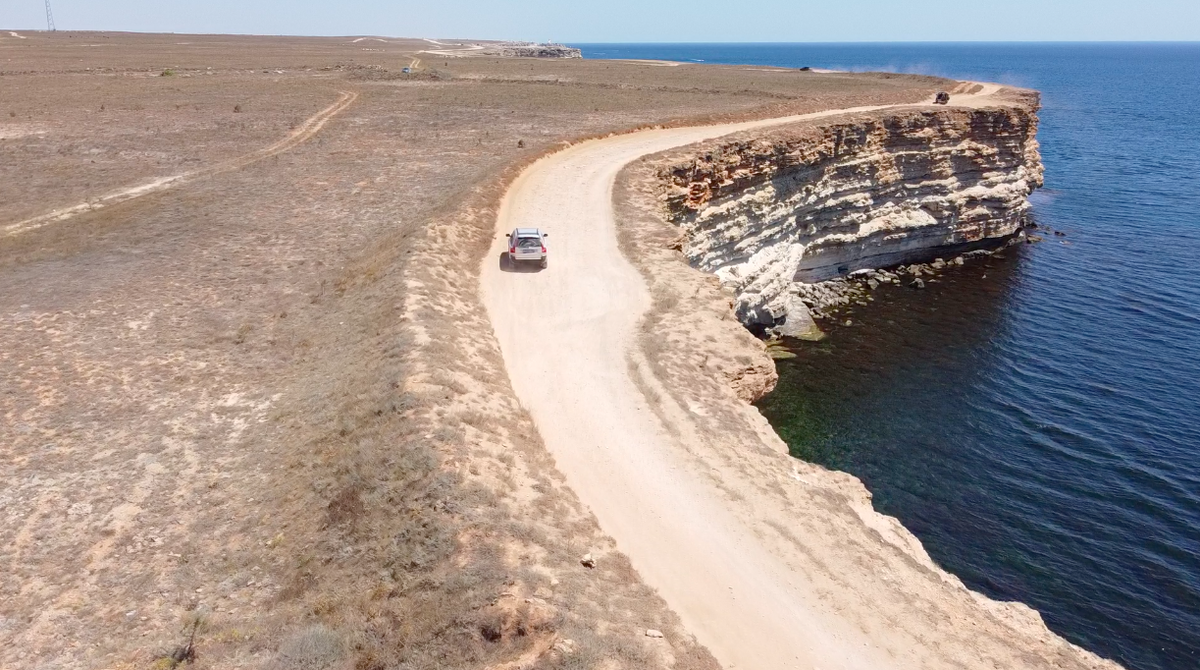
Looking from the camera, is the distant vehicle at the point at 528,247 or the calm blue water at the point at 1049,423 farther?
the distant vehicle at the point at 528,247

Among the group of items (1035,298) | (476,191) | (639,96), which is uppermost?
(639,96)

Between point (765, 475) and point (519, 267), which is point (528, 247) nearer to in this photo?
point (519, 267)

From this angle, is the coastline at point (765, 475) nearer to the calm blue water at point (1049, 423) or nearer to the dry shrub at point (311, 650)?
the calm blue water at point (1049, 423)

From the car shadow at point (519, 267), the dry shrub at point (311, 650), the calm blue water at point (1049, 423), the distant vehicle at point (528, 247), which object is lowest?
the calm blue water at point (1049, 423)

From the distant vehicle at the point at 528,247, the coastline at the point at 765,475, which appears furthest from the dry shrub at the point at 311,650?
the distant vehicle at the point at 528,247

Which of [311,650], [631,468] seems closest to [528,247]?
[631,468]

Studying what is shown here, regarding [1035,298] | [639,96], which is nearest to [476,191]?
[1035,298]

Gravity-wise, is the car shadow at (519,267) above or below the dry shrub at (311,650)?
above

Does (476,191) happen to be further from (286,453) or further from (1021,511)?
(1021,511)
